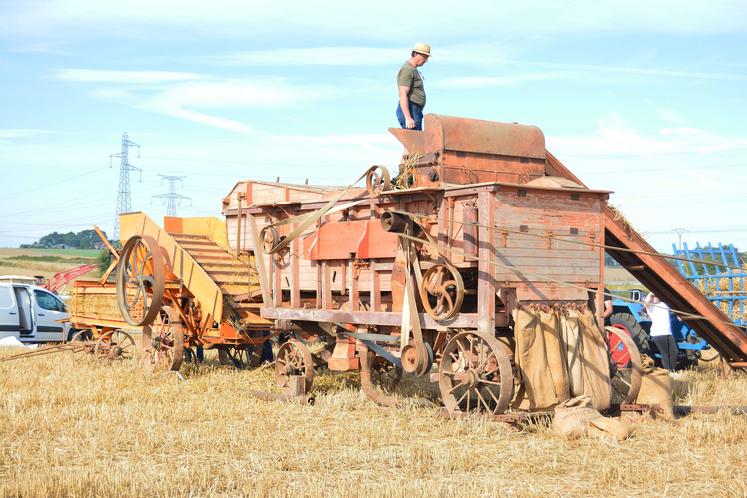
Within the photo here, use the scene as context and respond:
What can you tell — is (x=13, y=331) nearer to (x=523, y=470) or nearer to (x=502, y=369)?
(x=502, y=369)

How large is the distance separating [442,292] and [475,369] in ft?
3.04

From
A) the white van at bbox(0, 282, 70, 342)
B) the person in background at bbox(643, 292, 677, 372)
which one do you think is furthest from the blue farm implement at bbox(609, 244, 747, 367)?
the white van at bbox(0, 282, 70, 342)

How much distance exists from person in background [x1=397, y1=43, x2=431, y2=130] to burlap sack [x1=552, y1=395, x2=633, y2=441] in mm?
4309

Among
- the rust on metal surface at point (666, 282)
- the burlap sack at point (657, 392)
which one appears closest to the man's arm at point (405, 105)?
the rust on metal surface at point (666, 282)

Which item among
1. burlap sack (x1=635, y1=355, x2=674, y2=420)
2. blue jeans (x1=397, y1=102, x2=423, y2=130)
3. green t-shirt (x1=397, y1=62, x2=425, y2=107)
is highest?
green t-shirt (x1=397, y1=62, x2=425, y2=107)

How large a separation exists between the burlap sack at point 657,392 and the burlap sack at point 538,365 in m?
1.05

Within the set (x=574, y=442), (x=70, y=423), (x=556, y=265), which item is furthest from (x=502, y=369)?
(x=70, y=423)

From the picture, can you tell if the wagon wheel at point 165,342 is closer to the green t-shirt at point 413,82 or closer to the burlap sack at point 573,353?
the green t-shirt at point 413,82

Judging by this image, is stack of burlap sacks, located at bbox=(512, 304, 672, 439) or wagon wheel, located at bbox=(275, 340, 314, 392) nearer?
stack of burlap sacks, located at bbox=(512, 304, 672, 439)

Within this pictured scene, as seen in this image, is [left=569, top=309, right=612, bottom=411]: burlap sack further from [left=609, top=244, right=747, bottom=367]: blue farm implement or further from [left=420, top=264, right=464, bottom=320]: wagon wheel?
[left=609, top=244, right=747, bottom=367]: blue farm implement

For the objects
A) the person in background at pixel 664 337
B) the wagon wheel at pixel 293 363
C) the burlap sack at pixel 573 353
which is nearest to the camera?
the burlap sack at pixel 573 353

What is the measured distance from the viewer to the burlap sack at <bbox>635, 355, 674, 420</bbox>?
382 inches

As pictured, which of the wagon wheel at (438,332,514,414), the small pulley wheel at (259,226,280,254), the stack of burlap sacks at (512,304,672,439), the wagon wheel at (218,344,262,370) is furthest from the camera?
the wagon wheel at (218,344,262,370)

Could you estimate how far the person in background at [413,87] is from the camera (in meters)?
11.6
